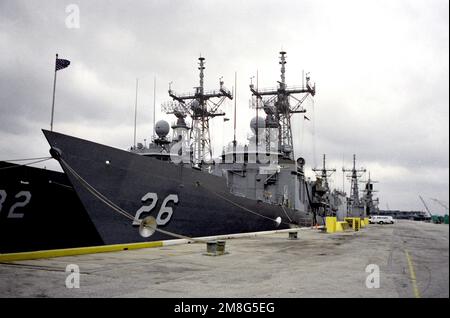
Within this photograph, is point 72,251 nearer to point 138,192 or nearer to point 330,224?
point 138,192

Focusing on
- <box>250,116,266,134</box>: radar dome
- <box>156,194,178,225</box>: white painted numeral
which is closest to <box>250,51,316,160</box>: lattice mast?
<box>250,116,266,134</box>: radar dome

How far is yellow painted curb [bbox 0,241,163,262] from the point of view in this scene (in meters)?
7.84

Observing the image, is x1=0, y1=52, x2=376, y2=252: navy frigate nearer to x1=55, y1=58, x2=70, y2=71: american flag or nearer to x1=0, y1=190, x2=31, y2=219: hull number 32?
x1=0, y1=190, x2=31, y2=219: hull number 32

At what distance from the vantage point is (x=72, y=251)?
9117 mm

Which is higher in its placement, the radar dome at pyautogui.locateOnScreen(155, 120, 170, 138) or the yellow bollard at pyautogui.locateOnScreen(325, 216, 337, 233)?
the radar dome at pyautogui.locateOnScreen(155, 120, 170, 138)

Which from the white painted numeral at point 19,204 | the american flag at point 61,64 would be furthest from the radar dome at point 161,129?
the american flag at point 61,64

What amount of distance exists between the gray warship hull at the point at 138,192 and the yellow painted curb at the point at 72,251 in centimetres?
25

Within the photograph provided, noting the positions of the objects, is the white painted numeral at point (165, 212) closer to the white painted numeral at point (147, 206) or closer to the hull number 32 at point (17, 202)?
the white painted numeral at point (147, 206)

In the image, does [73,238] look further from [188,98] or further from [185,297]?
[188,98]

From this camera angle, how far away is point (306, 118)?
98.0ft

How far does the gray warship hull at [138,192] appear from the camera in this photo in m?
9.68

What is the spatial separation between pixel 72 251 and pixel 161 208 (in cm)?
342

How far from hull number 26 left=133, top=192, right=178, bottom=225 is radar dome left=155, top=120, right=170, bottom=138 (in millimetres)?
7054
